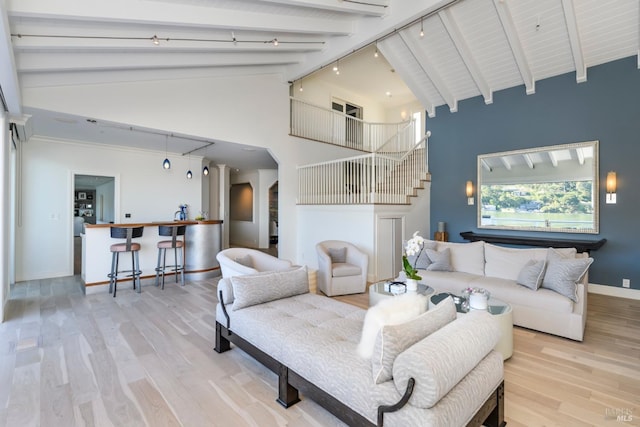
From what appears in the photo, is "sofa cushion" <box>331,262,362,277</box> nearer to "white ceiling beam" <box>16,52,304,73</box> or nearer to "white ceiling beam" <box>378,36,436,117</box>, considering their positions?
"white ceiling beam" <box>16,52,304,73</box>

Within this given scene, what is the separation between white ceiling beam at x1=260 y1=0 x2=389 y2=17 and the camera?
159 inches

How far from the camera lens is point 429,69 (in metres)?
6.20

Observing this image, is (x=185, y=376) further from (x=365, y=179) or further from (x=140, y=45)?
(x=365, y=179)

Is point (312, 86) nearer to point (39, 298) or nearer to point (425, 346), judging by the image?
point (39, 298)

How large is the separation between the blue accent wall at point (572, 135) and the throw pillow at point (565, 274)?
8.27ft

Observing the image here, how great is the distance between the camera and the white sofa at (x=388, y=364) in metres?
1.41

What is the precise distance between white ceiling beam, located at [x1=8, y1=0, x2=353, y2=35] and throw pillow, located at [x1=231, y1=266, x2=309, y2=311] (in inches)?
120

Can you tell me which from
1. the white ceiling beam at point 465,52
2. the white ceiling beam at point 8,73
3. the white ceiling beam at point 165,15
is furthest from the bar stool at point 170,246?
the white ceiling beam at point 465,52

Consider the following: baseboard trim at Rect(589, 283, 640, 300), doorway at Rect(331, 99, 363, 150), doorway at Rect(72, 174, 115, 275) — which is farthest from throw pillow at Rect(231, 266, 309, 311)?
doorway at Rect(72, 174, 115, 275)

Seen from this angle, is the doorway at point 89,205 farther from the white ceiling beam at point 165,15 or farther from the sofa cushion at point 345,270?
the sofa cushion at point 345,270

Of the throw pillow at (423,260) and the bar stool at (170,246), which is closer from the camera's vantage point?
the throw pillow at (423,260)

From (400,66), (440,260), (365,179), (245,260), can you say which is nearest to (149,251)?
(245,260)

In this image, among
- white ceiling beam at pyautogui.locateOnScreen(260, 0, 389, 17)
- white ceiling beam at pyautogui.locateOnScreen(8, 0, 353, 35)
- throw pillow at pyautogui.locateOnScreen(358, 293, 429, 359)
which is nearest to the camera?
throw pillow at pyautogui.locateOnScreen(358, 293, 429, 359)

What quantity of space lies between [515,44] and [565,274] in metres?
3.99
